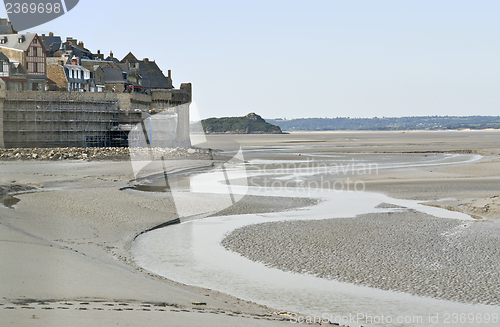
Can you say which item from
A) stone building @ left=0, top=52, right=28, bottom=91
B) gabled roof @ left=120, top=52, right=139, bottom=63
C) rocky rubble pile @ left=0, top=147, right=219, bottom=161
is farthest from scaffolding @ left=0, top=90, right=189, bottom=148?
gabled roof @ left=120, top=52, right=139, bottom=63

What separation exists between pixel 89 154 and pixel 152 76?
28892mm

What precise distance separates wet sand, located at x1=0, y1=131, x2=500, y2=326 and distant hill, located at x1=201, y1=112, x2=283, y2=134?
14921 centimetres

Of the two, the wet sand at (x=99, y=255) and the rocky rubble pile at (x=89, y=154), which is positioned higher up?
the rocky rubble pile at (x=89, y=154)

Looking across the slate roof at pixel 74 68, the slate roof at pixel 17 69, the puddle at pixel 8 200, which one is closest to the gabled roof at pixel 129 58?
the slate roof at pixel 74 68

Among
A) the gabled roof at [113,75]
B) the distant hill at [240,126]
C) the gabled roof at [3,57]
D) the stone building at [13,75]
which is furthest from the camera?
the distant hill at [240,126]

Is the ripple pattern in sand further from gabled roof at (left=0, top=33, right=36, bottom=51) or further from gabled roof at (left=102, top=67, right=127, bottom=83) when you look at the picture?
gabled roof at (left=102, top=67, right=127, bottom=83)

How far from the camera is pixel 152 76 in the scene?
6569 centimetres

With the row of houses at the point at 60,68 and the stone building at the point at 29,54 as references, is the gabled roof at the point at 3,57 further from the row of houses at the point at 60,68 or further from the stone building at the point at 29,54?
the stone building at the point at 29,54

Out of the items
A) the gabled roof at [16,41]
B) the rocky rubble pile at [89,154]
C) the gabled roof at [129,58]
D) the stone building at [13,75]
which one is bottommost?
the rocky rubble pile at [89,154]

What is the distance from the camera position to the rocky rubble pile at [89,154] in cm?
3638

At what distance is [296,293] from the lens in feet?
26.6

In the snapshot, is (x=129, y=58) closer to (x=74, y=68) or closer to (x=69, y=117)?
(x=74, y=68)

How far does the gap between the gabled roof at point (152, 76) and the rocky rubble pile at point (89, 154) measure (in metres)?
22.4

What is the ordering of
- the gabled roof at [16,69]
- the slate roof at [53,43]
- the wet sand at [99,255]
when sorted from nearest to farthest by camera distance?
1. the wet sand at [99,255]
2. the gabled roof at [16,69]
3. the slate roof at [53,43]
